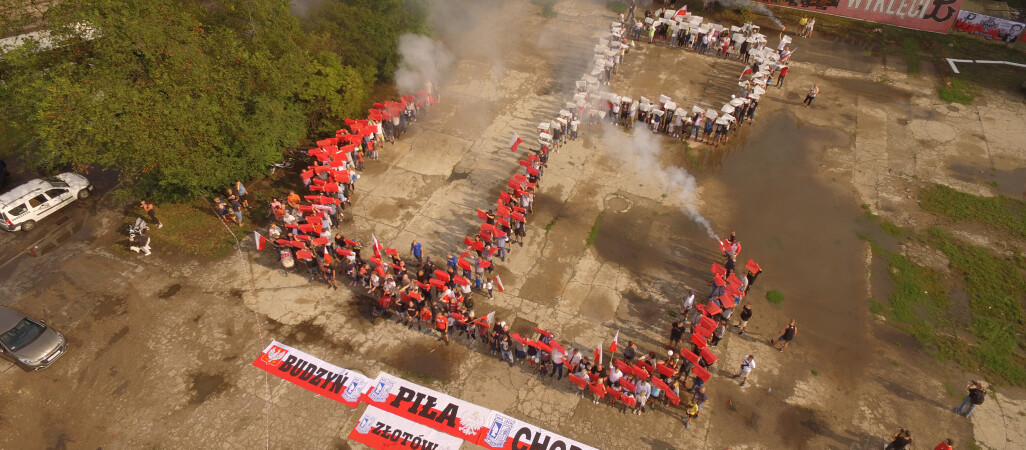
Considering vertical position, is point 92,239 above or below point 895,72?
below

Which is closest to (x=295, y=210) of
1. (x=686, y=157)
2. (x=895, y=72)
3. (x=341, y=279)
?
(x=341, y=279)

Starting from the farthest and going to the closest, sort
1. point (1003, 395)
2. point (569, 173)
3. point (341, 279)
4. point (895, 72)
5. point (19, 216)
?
point (895, 72)
point (569, 173)
point (19, 216)
point (341, 279)
point (1003, 395)

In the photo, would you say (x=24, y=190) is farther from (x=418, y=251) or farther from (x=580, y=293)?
(x=580, y=293)

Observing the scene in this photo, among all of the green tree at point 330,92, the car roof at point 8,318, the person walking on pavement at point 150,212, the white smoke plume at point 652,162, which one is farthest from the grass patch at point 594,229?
the car roof at point 8,318

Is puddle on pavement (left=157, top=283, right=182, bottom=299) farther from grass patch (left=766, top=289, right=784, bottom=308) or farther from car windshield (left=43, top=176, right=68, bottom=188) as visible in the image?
grass patch (left=766, top=289, right=784, bottom=308)

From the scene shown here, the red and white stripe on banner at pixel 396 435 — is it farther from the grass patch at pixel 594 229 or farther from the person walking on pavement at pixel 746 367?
the grass patch at pixel 594 229

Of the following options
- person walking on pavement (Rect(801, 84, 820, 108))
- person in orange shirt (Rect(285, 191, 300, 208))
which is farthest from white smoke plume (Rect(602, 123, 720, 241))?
person in orange shirt (Rect(285, 191, 300, 208))

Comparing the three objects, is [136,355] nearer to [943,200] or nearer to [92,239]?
[92,239]

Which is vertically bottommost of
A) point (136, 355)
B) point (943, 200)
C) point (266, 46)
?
point (136, 355)
